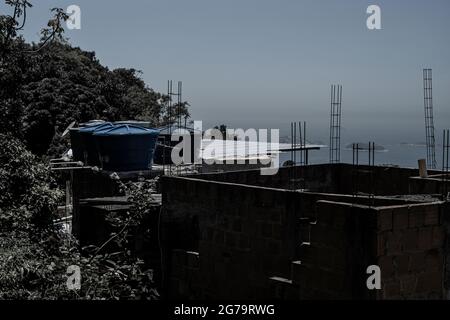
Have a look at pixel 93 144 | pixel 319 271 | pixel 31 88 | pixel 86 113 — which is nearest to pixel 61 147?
pixel 86 113

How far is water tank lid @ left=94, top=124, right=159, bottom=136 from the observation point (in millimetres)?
20797

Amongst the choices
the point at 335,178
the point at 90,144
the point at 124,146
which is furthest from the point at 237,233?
the point at 90,144

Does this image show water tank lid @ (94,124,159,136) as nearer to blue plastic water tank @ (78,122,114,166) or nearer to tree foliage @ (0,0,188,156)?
blue plastic water tank @ (78,122,114,166)

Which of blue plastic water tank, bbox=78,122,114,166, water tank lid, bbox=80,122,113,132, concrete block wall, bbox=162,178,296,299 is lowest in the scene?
Answer: concrete block wall, bbox=162,178,296,299

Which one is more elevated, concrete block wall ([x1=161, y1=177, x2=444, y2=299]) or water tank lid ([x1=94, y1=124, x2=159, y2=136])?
water tank lid ([x1=94, y1=124, x2=159, y2=136])

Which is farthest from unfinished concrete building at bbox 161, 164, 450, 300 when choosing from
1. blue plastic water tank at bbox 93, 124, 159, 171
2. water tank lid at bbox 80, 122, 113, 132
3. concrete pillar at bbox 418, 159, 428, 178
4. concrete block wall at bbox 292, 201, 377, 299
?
water tank lid at bbox 80, 122, 113, 132

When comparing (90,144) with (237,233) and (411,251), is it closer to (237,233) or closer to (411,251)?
(237,233)

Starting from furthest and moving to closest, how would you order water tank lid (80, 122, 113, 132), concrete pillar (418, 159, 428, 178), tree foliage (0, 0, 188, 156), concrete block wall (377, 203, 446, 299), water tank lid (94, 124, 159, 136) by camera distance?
tree foliage (0, 0, 188, 156)
water tank lid (80, 122, 113, 132)
water tank lid (94, 124, 159, 136)
concrete pillar (418, 159, 428, 178)
concrete block wall (377, 203, 446, 299)

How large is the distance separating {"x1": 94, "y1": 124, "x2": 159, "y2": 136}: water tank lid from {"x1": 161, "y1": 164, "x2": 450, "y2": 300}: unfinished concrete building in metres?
6.70

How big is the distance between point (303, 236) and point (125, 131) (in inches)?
425

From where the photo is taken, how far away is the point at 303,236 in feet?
38.0

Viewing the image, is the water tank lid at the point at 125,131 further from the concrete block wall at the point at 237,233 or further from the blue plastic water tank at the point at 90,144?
the concrete block wall at the point at 237,233

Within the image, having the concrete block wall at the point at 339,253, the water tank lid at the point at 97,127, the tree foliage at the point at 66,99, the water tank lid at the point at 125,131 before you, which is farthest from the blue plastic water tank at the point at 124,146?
the concrete block wall at the point at 339,253

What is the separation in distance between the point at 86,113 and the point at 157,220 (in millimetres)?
18412
